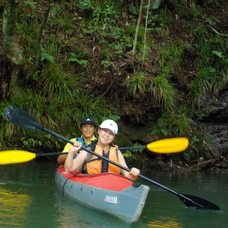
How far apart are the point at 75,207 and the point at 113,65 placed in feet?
16.4

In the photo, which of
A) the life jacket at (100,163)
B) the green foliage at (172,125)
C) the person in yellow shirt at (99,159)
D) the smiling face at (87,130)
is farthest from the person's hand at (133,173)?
the green foliage at (172,125)

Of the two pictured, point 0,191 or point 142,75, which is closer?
point 0,191

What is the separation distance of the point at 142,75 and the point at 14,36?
9.20 ft

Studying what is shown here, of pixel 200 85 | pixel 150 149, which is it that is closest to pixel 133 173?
pixel 150 149

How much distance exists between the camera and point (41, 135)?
28.6ft

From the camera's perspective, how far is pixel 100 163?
19.2ft

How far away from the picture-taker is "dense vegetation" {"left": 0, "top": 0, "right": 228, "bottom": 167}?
29.6 ft

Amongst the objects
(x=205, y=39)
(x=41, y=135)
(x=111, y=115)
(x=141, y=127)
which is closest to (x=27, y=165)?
(x=41, y=135)

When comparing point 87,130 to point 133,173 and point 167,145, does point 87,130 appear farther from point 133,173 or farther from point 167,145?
point 133,173

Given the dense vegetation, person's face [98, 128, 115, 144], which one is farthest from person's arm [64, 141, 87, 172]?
the dense vegetation

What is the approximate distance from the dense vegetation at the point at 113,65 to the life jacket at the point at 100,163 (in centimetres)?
289

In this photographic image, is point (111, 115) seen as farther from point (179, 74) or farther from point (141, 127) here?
point (179, 74)

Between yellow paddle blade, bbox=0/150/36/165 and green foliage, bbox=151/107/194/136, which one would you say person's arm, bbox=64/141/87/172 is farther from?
green foliage, bbox=151/107/194/136

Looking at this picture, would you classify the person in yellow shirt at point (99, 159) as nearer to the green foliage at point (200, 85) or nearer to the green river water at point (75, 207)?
the green river water at point (75, 207)
